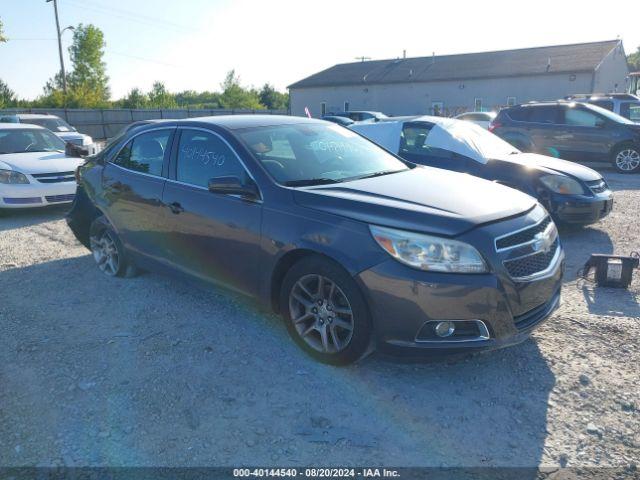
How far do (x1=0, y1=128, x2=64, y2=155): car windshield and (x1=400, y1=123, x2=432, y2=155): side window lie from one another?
6539 millimetres

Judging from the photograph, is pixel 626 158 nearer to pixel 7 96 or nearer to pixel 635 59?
pixel 7 96

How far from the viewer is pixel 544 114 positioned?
12500mm

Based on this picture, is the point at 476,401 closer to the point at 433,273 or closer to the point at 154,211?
the point at 433,273

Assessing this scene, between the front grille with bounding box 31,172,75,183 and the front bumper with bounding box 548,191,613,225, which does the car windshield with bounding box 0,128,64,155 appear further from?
the front bumper with bounding box 548,191,613,225

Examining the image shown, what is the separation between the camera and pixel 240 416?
3.02m

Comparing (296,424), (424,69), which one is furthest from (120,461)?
(424,69)

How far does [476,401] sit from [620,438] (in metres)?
0.76

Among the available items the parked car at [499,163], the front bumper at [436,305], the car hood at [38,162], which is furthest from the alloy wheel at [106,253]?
the parked car at [499,163]

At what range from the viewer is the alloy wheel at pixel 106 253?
5.36 m

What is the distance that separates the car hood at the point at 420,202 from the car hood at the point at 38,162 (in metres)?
6.00

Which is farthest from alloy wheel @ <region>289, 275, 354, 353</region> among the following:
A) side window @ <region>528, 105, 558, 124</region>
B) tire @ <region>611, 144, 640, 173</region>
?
tire @ <region>611, 144, 640, 173</region>

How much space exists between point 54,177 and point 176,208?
5247mm

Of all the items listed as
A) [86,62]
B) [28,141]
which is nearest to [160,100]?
[86,62]

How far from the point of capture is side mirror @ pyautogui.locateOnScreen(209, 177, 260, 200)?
365 cm
